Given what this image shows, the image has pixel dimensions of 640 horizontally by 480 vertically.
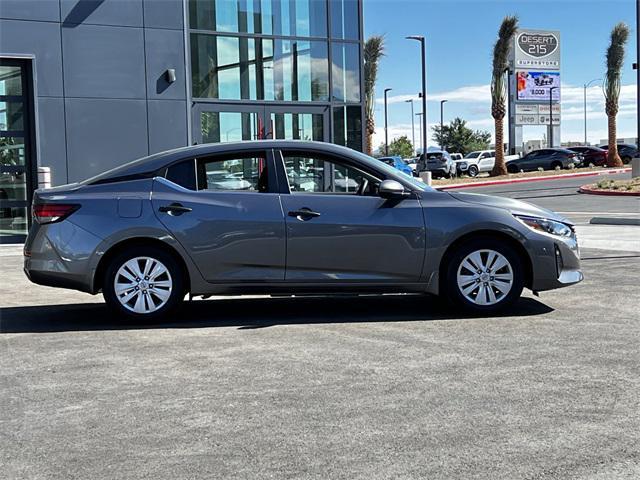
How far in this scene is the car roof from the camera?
743cm

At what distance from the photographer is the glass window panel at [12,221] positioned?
16.5 meters

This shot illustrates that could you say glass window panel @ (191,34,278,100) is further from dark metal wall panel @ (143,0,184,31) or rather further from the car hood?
the car hood

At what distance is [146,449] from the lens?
407 centimetres

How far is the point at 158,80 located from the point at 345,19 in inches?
198

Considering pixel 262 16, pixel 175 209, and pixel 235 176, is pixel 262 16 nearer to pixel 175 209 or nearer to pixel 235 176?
pixel 235 176

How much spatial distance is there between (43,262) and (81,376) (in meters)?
2.11

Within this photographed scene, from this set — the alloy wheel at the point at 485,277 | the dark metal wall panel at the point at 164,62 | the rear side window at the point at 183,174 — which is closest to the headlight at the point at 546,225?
the alloy wheel at the point at 485,277

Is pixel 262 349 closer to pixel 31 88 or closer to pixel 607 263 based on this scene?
pixel 607 263

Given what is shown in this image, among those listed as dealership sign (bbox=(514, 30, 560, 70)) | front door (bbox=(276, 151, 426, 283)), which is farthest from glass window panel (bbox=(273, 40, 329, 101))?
dealership sign (bbox=(514, 30, 560, 70))

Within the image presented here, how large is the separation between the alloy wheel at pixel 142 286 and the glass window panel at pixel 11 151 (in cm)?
1016

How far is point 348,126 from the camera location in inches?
780

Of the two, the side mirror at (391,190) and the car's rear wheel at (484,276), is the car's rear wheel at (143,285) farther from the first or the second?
the car's rear wheel at (484,276)

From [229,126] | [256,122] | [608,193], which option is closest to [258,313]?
[229,126]

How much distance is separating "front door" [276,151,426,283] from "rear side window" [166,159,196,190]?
85cm
